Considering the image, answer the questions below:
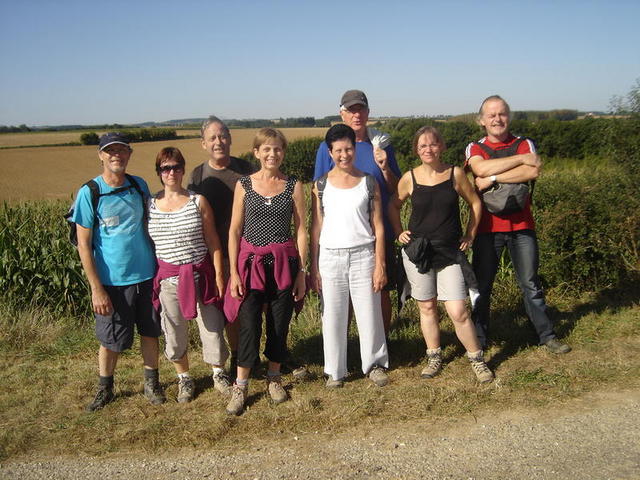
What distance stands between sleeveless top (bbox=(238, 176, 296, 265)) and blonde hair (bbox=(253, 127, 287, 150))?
25 cm

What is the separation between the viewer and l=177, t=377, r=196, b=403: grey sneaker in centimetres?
399

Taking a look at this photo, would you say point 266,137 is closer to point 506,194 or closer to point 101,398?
point 506,194

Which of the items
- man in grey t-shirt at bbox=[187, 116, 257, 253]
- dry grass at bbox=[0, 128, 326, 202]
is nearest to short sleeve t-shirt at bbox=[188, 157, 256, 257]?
man in grey t-shirt at bbox=[187, 116, 257, 253]

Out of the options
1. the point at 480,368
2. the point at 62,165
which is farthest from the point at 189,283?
the point at 62,165

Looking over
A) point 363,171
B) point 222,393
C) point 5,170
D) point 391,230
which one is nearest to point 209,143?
point 363,171

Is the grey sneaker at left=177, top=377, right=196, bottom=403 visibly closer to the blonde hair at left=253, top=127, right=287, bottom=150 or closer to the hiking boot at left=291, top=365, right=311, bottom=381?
the hiking boot at left=291, top=365, right=311, bottom=381

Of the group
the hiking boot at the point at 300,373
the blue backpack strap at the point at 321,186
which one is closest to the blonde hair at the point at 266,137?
the blue backpack strap at the point at 321,186

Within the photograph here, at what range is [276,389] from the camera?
3.93m

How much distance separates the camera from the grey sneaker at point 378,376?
13.3ft

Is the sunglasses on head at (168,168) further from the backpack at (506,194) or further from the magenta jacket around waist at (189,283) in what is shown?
the backpack at (506,194)

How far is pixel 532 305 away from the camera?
454 centimetres

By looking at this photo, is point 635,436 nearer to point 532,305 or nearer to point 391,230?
point 532,305

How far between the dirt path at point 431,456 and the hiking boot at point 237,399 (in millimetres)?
430

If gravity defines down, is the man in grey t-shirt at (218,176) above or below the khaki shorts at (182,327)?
above
